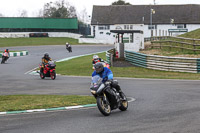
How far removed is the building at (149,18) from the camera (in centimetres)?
8675

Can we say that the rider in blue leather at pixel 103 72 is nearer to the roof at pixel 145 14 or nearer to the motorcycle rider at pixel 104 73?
the motorcycle rider at pixel 104 73

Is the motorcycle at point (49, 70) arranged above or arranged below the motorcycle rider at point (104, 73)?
below

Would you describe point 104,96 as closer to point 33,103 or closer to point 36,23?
point 33,103

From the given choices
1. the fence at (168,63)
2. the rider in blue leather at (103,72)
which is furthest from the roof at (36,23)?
the rider in blue leather at (103,72)

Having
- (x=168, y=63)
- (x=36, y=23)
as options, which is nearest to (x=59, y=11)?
(x=36, y=23)

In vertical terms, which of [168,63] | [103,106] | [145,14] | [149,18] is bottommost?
[168,63]

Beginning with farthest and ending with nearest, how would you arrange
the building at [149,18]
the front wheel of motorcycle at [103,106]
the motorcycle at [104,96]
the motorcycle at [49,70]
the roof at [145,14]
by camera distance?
1. the roof at [145,14]
2. the building at [149,18]
3. the motorcycle at [49,70]
4. the motorcycle at [104,96]
5. the front wheel of motorcycle at [103,106]

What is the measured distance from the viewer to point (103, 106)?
10180mm

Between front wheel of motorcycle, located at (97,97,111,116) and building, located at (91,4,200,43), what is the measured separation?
75829mm

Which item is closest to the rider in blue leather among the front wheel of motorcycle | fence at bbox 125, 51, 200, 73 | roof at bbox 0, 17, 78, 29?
the front wheel of motorcycle

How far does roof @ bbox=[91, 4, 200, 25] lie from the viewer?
87125mm

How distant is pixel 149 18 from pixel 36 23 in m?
25.0

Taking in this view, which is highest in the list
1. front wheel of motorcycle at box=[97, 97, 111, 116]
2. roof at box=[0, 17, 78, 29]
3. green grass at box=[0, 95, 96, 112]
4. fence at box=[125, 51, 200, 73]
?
roof at box=[0, 17, 78, 29]

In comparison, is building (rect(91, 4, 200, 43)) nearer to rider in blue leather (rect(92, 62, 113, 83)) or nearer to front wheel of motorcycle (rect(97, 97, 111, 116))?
rider in blue leather (rect(92, 62, 113, 83))
